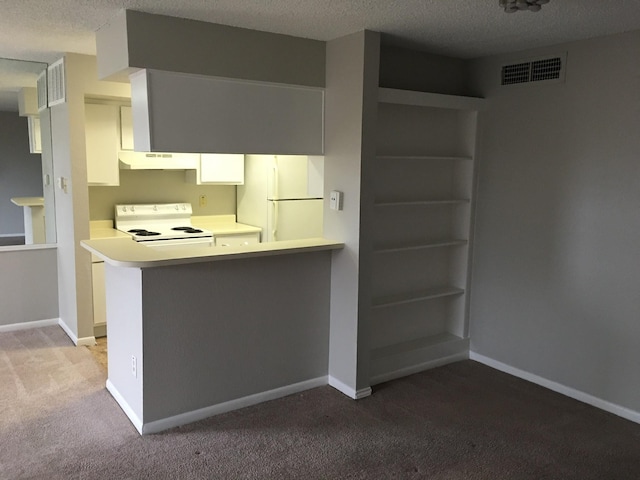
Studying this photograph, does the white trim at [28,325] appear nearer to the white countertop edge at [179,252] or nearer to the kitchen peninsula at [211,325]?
the kitchen peninsula at [211,325]

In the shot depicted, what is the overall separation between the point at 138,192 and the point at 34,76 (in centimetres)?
127

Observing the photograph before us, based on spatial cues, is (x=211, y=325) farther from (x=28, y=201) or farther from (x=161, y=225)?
(x=28, y=201)

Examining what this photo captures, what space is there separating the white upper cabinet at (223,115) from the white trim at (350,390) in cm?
154

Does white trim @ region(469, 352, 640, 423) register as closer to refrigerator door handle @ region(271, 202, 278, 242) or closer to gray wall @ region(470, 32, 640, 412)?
gray wall @ region(470, 32, 640, 412)

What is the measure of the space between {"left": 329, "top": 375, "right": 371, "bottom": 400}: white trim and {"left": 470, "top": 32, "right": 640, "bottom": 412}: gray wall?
3.89 ft

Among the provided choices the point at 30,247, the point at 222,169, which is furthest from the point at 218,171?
the point at 30,247

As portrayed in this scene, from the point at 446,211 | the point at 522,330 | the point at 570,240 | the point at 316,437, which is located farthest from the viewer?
the point at 446,211

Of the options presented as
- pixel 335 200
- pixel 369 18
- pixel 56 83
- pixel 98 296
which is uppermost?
pixel 369 18

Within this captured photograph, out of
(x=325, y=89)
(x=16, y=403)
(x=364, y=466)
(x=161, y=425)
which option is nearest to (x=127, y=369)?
(x=161, y=425)

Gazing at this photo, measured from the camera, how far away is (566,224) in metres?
3.65

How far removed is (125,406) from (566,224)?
9.90ft

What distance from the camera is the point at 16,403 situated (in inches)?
134

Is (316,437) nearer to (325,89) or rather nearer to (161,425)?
(161,425)

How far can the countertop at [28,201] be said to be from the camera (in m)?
4.70
